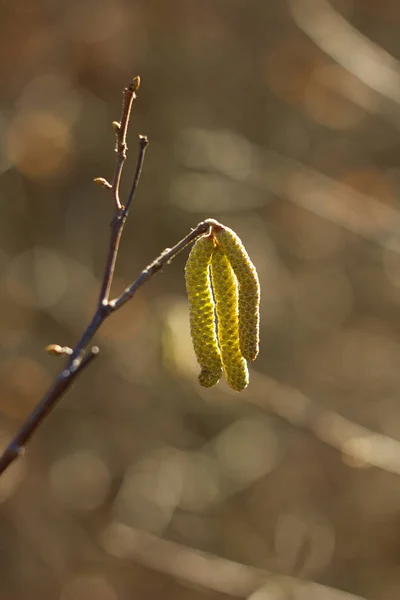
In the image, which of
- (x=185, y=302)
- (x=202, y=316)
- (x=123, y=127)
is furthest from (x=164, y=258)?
(x=185, y=302)

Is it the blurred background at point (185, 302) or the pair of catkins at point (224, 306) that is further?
the blurred background at point (185, 302)

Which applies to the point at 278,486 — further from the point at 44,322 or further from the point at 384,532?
the point at 44,322

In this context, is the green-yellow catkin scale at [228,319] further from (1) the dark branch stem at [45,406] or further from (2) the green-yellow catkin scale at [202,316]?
(1) the dark branch stem at [45,406]

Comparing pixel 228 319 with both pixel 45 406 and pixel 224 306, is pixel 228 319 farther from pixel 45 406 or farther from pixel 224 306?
pixel 45 406

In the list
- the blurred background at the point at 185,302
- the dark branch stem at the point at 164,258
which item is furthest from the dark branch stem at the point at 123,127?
the blurred background at the point at 185,302

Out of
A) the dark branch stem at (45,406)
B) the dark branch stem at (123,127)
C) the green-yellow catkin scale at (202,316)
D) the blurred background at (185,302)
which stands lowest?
the dark branch stem at (45,406)

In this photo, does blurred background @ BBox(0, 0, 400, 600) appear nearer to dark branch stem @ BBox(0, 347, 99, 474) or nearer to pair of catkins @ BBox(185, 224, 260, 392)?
pair of catkins @ BBox(185, 224, 260, 392)

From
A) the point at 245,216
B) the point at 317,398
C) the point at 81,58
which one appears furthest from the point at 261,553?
the point at 81,58
